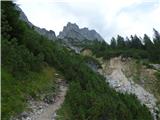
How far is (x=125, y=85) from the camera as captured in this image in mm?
70188

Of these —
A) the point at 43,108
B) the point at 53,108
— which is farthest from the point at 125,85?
the point at 43,108

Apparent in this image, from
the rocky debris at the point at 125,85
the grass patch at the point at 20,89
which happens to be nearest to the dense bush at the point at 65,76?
the grass patch at the point at 20,89

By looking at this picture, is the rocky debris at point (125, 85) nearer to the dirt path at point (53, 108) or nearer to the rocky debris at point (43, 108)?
the dirt path at point (53, 108)

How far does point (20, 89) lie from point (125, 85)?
43.5m

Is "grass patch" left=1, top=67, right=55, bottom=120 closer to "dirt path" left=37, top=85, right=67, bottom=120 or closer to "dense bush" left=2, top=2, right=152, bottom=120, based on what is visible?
"dense bush" left=2, top=2, right=152, bottom=120

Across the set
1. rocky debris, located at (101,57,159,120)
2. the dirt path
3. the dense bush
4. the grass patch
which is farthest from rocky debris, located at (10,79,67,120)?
rocky debris, located at (101,57,159,120)

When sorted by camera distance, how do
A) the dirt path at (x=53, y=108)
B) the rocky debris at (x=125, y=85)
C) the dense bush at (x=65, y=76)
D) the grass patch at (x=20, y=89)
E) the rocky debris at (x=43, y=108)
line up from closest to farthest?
the grass patch at (x=20, y=89) < the rocky debris at (x=43, y=108) < the dirt path at (x=53, y=108) < the dense bush at (x=65, y=76) < the rocky debris at (x=125, y=85)

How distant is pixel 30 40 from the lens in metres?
40.0

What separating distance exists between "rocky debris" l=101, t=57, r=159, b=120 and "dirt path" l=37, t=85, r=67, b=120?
2123cm

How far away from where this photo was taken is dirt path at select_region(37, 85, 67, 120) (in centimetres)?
2648

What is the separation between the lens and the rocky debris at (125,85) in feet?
198

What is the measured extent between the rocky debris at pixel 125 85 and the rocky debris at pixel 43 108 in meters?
23.2

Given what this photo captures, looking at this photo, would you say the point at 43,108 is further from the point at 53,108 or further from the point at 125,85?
the point at 125,85

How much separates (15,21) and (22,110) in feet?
48.1
